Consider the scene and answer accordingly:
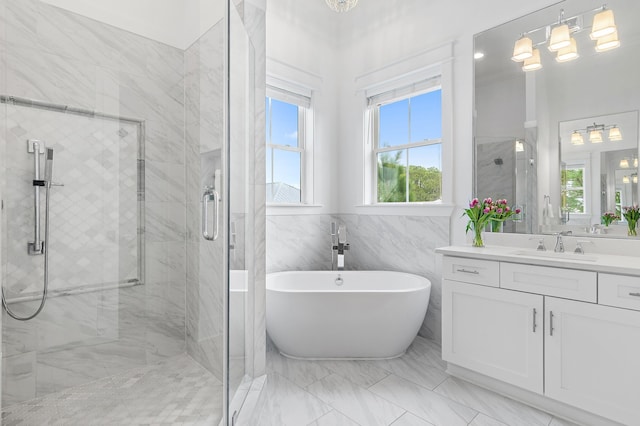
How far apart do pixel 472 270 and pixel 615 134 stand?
1.16 metres

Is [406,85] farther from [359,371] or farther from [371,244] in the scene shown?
[359,371]

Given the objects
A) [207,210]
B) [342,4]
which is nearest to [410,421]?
[207,210]

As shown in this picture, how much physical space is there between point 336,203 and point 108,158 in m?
2.09

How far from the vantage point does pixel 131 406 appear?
189 cm

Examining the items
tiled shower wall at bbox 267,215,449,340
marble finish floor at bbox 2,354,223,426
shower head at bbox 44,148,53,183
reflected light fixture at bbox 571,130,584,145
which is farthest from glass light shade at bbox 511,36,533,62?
shower head at bbox 44,148,53,183

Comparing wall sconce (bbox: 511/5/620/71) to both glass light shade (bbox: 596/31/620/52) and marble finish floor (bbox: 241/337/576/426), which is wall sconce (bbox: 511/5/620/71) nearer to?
glass light shade (bbox: 596/31/620/52)

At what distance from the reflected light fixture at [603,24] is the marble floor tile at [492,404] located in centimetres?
218

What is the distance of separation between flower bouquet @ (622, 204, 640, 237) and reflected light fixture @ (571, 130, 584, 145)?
477mm

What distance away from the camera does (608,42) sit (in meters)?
2.10

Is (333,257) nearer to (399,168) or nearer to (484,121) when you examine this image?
(399,168)

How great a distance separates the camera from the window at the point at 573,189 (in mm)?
2219

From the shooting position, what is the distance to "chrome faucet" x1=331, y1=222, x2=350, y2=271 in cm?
308

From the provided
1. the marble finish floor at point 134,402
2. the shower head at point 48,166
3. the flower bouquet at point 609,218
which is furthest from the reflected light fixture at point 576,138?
the shower head at point 48,166

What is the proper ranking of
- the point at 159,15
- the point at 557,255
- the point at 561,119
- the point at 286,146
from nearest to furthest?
the point at 557,255
the point at 561,119
the point at 159,15
the point at 286,146
